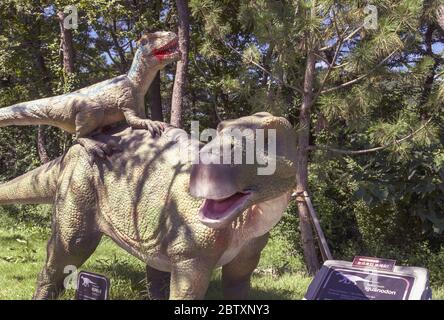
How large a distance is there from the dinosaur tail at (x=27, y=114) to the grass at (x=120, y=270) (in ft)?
4.12

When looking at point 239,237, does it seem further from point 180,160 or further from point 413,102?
→ point 413,102

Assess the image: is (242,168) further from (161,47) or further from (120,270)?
(120,270)

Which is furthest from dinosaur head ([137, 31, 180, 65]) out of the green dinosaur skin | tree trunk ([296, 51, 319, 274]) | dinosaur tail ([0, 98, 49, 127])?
tree trunk ([296, 51, 319, 274])

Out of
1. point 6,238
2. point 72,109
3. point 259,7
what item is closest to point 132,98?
point 72,109

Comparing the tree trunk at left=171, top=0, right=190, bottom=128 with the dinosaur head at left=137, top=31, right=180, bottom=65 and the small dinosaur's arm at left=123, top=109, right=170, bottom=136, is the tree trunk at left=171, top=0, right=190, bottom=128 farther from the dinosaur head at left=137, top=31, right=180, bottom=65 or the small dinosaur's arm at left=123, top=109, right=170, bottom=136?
the small dinosaur's arm at left=123, top=109, right=170, bottom=136

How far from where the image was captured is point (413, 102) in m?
6.68

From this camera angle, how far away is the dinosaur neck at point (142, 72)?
3500mm

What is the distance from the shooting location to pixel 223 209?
2307mm

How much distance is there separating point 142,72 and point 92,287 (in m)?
1.52

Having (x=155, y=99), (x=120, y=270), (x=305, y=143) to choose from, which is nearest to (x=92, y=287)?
(x=120, y=270)

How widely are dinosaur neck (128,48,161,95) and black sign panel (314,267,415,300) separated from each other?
1785 millimetres

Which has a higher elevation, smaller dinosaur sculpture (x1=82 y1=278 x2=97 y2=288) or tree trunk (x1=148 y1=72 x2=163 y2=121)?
tree trunk (x1=148 y1=72 x2=163 y2=121)

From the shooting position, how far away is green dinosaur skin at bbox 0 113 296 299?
244cm

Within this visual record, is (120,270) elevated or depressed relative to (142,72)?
depressed
